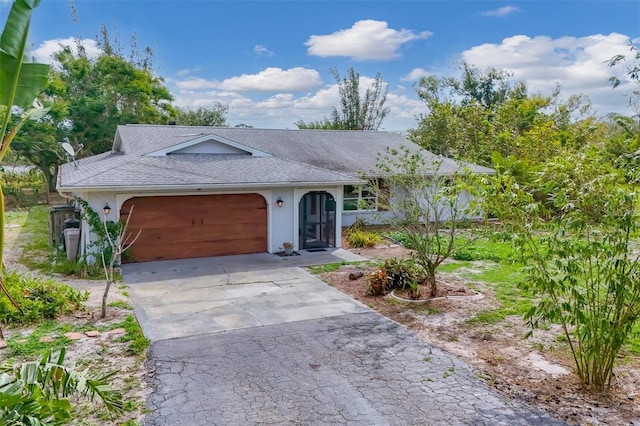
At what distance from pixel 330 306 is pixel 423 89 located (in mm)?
27841

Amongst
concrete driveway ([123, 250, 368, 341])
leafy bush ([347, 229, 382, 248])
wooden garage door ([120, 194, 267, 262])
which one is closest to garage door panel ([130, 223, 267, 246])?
wooden garage door ([120, 194, 267, 262])

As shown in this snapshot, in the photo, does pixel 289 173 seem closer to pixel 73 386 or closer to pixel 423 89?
pixel 73 386

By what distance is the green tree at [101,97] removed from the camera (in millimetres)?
28250

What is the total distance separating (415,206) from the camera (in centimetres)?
1031

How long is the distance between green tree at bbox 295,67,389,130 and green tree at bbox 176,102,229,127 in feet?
48.6

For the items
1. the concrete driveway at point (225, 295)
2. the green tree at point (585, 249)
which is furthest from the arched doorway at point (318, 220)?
the green tree at point (585, 249)

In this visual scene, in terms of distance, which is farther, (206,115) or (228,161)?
(206,115)

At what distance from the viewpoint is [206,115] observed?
159 feet

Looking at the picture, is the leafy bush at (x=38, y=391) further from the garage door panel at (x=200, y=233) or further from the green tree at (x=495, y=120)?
the green tree at (x=495, y=120)

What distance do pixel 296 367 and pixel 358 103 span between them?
34083 millimetres

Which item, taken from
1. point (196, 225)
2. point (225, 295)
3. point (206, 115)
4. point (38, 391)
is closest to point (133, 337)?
point (225, 295)

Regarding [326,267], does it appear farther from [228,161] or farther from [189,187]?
[228,161]

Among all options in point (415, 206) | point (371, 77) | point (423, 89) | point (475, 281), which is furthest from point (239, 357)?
point (371, 77)

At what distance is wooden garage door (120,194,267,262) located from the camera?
43.9 feet
